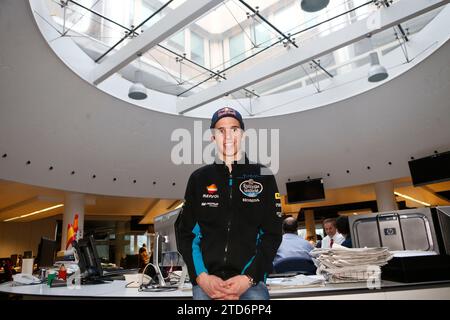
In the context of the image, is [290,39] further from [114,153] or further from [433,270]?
[433,270]

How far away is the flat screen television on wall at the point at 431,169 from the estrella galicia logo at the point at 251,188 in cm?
858

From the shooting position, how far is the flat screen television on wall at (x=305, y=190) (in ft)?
35.4

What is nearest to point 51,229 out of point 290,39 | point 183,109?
point 183,109

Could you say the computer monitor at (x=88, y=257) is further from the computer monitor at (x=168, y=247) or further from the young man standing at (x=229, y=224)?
the young man standing at (x=229, y=224)

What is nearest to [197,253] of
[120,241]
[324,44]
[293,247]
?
[293,247]

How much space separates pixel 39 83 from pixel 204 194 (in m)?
6.48

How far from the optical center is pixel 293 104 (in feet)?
31.4

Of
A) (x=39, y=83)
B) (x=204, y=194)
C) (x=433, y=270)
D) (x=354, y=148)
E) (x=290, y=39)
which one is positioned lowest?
(x=433, y=270)

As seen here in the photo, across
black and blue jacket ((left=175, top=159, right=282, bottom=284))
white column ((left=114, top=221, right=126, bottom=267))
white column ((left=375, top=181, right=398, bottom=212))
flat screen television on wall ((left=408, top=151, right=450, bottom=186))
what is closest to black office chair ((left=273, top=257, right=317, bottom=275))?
black and blue jacket ((left=175, top=159, right=282, bottom=284))

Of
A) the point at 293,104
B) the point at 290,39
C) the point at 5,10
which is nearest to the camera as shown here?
the point at 5,10

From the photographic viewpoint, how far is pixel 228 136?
165 centimetres

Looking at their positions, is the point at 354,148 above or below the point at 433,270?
Answer: above

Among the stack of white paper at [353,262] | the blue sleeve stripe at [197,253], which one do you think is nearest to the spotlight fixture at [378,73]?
the stack of white paper at [353,262]

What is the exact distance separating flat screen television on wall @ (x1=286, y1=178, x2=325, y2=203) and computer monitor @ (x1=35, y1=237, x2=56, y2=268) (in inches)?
313
